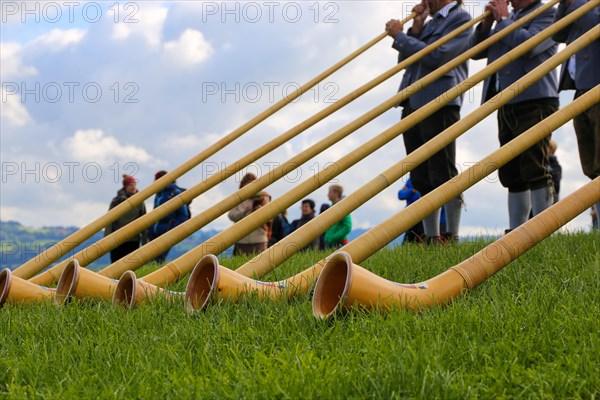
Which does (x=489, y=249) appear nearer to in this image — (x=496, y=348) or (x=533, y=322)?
(x=533, y=322)

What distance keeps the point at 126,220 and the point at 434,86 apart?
386 centimetres

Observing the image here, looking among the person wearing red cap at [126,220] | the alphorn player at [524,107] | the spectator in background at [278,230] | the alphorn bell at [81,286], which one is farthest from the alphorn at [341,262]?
→ the spectator in background at [278,230]

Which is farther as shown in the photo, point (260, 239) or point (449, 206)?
point (260, 239)

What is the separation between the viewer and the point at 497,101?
397cm

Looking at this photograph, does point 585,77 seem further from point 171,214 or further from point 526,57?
point 171,214

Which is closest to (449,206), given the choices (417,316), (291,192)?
(291,192)

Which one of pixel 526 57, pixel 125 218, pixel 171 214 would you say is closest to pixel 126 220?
pixel 125 218

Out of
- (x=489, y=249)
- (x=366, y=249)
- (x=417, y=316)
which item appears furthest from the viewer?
(x=366, y=249)

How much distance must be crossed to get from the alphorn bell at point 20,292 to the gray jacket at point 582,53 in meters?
3.43

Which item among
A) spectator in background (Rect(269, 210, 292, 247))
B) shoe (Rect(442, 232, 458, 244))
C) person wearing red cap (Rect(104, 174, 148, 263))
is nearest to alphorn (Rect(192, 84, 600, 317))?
shoe (Rect(442, 232, 458, 244))

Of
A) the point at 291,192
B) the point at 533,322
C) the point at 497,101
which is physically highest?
the point at 497,101

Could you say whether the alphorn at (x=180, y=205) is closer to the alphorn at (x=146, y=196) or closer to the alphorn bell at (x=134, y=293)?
the alphorn at (x=146, y=196)

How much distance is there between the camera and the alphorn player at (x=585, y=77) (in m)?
4.43

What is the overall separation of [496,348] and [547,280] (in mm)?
998
